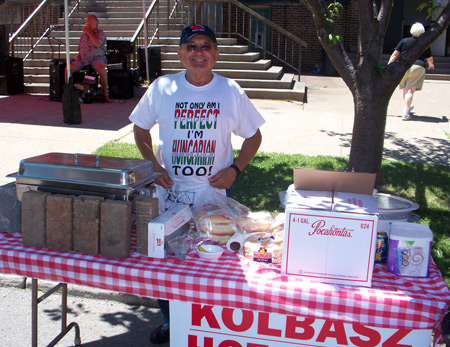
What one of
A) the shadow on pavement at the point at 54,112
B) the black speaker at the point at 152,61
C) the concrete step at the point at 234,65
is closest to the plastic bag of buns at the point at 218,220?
the shadow on pavement at the point at 54,112

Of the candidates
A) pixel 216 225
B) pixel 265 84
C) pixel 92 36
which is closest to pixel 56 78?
pixel 92 36

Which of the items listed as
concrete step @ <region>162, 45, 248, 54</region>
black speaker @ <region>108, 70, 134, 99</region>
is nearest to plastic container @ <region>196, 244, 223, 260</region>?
black speaker @ <region>108, 70, 134, 99</region>

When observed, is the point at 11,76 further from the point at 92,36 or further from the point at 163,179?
the point at 163,179

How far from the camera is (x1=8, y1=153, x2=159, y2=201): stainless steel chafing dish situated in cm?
250

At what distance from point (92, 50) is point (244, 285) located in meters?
9.70

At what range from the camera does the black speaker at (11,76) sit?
11875 millimetres

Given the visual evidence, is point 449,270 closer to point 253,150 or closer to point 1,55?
point 253,150

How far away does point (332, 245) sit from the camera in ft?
7.34

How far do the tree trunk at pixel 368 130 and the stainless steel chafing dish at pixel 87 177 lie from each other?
2560mm

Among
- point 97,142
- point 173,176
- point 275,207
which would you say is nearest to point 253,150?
point 173,176

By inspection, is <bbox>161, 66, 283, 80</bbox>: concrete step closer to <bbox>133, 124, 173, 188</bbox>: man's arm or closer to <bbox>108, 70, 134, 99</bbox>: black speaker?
<bbox>108, 70, 134, 99</bbox>: black speaker

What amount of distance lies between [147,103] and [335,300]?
1720 mm

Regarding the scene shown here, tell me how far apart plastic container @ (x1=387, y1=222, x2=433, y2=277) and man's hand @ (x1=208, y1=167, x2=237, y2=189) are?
1.11m

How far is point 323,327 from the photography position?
96.6 inches
